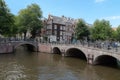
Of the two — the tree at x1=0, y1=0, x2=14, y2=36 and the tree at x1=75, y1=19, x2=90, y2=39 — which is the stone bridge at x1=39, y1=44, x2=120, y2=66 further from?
the tree at x1=0, y1=0, x2=14, y2=36

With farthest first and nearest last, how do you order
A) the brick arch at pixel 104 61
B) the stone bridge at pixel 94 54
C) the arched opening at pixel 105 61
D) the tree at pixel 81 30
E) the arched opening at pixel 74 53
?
1. the tree at pixel 81 30
2. the arched opening at pixel 74 53
3. the arched opening at pixel 105 61
4. the brick arch at pixel 104 61
5. the stone bridge at pixel 94 54

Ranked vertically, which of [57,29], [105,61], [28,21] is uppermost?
[28,21]

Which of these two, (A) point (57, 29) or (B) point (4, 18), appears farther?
(A) point (57, 29)

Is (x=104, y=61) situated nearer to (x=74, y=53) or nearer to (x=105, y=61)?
(x=105, y=61)

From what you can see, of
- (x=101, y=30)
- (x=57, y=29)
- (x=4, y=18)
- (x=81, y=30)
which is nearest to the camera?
(x=4, y=18)

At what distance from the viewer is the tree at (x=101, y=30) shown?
2000 inches

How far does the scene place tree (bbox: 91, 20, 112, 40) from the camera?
50812 millimetres

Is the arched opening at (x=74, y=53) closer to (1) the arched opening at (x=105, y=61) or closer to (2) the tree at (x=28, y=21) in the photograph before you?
(1) the arched opening at (x=105, y=61)

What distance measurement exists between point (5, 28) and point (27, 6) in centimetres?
1758

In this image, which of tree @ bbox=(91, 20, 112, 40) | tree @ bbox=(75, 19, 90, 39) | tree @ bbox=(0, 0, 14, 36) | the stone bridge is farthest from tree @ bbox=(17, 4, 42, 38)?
tree @ bbox=(91, 20, 112, 40)

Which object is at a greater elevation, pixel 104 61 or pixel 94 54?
pixel 94 54

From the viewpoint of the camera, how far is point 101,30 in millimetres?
51250

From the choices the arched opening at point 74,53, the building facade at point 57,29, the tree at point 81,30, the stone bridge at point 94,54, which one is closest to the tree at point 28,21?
the building facade at point 57,29

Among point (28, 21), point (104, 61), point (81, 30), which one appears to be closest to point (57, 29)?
point (28, 21)
